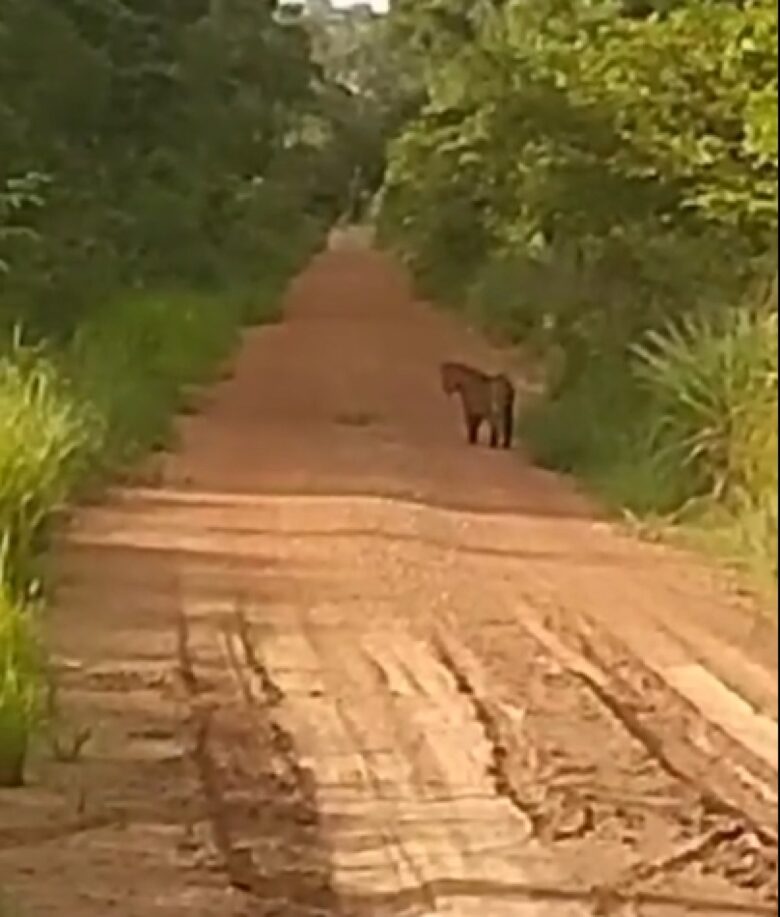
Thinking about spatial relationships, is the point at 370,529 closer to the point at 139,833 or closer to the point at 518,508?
the point at 518,508

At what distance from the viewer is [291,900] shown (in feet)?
26.1

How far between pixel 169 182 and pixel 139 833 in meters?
19.6

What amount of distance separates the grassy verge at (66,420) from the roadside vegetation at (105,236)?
0.02 m

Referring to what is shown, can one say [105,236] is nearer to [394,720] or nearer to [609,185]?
[609,185]

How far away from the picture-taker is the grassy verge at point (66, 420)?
9.83 meters

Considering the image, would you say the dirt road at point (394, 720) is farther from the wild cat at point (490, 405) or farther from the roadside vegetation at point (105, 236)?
the wild cat at point (490, 405)

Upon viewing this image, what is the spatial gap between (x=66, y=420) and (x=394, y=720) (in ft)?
20.8

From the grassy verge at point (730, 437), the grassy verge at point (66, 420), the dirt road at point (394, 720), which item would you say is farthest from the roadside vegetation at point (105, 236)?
the grassy verge at point (730, 437)

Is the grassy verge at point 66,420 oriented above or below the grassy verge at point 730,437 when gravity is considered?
below

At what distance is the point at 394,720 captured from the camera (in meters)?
10.4

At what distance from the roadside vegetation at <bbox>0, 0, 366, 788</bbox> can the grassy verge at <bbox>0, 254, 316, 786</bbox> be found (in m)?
0.02

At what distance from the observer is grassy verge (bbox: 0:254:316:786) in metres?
9.83

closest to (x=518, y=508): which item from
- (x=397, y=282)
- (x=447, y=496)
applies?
(x=447, y=496)

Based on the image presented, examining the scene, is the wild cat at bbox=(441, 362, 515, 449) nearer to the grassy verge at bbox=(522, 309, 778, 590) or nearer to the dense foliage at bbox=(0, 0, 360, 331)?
the dense foliage at bbox=(0, 0, 360, 331)
